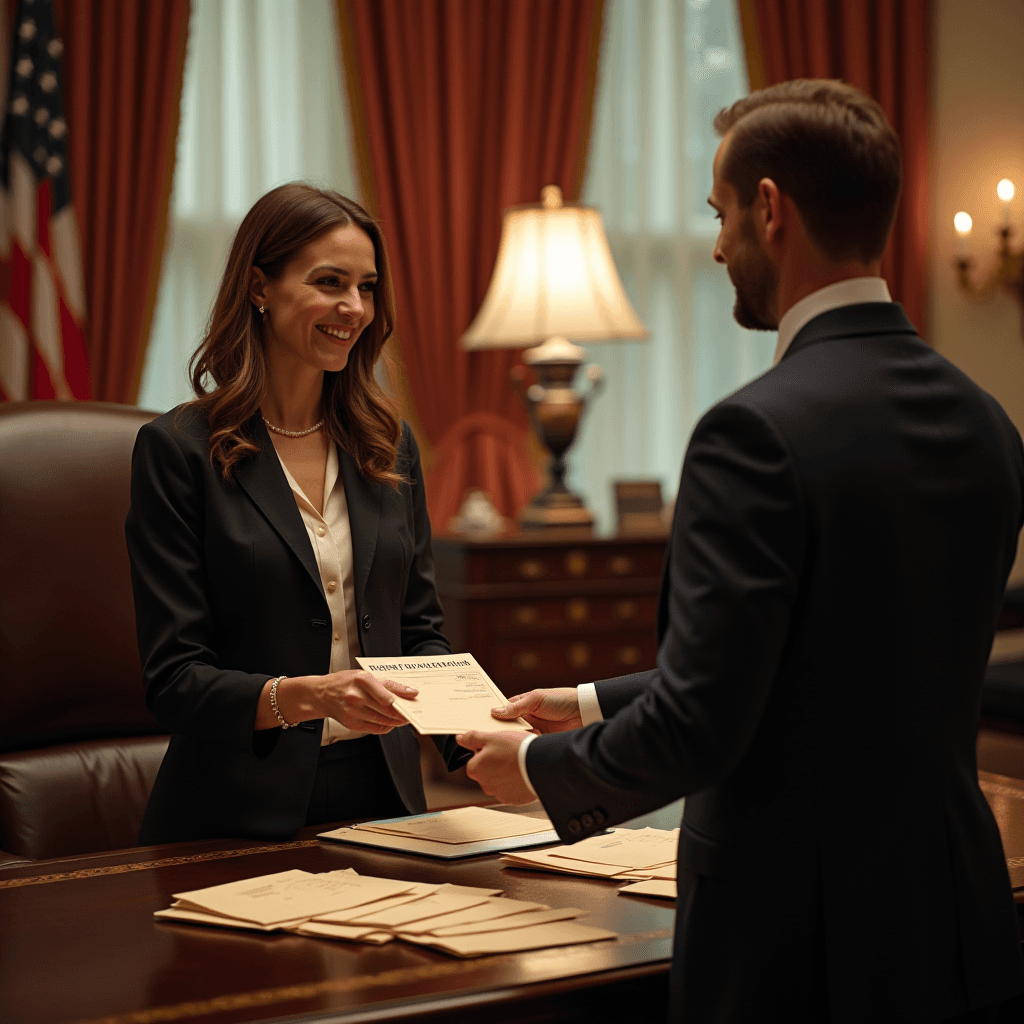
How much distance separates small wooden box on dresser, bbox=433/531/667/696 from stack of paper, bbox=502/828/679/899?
3033 mm

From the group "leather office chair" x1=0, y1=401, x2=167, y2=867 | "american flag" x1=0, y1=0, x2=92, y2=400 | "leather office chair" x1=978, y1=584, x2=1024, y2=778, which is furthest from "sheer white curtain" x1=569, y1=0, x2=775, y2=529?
"leather office chair" x1=0, y1=401, x2=167, y2=867

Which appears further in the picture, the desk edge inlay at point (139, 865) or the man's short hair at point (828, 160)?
the desk edge inlay at point (139, 865)

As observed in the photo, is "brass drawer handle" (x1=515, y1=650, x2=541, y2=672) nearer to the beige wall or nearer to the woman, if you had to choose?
the woman

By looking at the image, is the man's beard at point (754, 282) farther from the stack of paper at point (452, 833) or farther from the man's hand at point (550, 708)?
the stack of paper at point (452, 833)

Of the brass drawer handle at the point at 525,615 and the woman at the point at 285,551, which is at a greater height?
the woman at the point at 285,551

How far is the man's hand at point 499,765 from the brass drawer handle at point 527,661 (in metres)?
3.40

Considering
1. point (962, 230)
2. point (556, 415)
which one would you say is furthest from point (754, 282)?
point (962, 230)

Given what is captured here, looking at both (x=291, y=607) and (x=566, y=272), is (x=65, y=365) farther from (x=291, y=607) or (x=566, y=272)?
(x=291, y=607)

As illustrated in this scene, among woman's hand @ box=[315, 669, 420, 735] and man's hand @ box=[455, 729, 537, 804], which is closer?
man's hand @ box=[455, 729, 537, 804]

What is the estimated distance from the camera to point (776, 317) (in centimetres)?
140

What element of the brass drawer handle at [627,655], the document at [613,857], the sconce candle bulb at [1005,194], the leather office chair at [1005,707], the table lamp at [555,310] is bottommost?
the leather office chair at [1005,707]

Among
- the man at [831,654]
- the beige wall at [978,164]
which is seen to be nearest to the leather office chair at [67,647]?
the man at [831,654]

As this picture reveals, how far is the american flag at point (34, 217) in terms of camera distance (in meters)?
4.84

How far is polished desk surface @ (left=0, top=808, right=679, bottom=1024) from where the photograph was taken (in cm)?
127
